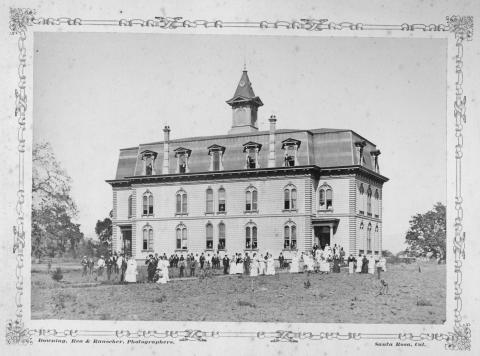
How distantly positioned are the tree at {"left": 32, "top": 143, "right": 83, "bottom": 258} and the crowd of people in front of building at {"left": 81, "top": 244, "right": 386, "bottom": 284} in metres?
0.45

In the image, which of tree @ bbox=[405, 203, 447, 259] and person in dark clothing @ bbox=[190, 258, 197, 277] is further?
person in dark clothing @ bbox=[190, 258, 197, 277]

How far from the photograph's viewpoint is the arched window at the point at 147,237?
10.6 meters

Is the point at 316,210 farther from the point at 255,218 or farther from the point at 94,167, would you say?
the point at 94,167

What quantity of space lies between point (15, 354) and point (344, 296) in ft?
15.4

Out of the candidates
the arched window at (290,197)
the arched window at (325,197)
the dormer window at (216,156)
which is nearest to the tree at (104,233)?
the dormer window at (216,156)

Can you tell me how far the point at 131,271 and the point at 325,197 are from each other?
3.19 m

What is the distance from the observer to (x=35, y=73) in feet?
31.6

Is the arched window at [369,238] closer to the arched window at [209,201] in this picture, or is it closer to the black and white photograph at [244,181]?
the black and white photograph at [244,181]

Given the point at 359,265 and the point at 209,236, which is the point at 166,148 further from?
the point at 359,265

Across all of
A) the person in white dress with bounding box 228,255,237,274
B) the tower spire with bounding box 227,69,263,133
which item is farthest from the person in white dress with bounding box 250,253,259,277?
the tower spire with bounding box 227,69,263,133

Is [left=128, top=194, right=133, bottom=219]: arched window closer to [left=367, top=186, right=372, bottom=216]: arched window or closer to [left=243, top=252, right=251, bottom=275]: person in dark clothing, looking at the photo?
[left=243, top=252, right=251, bottom=275]: person in dark clothing

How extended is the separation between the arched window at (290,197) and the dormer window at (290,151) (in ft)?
1.41

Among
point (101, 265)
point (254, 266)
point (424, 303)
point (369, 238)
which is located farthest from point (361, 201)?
point (101, 265)

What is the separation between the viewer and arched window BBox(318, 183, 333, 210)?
1038 cm
